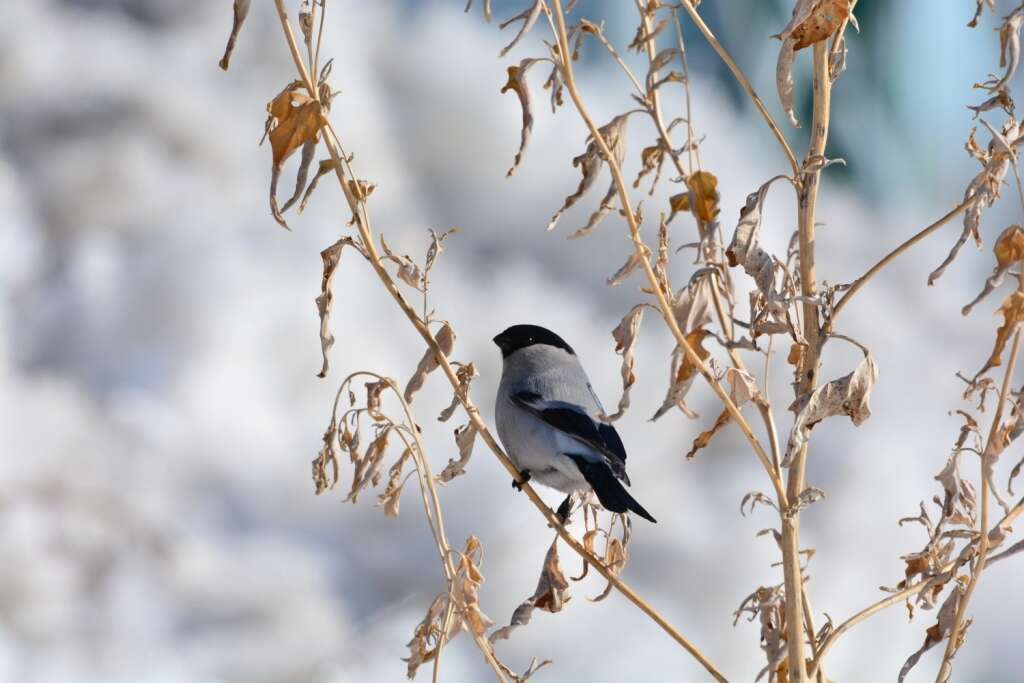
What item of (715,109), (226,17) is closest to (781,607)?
(715,109)

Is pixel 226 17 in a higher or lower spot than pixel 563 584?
higher

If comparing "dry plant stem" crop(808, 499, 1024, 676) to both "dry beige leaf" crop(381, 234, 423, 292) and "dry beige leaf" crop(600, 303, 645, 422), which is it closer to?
"dry beige leaf" crop(600, 303, 645, 422)

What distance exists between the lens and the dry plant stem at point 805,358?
641mm

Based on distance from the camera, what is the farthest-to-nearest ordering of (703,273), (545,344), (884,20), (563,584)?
(884,20), (545,344), (563,584), (703,273)

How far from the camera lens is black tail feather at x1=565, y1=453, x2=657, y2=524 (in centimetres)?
90

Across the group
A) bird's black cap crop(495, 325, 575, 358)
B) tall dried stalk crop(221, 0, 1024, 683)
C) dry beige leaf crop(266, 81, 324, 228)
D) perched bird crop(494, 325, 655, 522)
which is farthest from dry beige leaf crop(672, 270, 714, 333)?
bird's black cap crop(495, 325, 575, 358)

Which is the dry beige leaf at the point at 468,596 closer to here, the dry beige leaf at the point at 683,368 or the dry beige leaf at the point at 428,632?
the dry beige leaf at the point at 428,632

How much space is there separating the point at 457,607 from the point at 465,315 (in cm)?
73

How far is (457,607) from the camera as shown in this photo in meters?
0.76

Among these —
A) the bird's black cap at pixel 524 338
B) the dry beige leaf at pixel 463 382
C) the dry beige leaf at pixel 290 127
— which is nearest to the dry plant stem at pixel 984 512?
the dry beige leaf at pixel 463 382

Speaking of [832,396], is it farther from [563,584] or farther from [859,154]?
[859,154]

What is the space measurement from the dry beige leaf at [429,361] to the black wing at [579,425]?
0.31 m

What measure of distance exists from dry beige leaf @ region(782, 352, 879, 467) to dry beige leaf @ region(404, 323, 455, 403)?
9.3 inches

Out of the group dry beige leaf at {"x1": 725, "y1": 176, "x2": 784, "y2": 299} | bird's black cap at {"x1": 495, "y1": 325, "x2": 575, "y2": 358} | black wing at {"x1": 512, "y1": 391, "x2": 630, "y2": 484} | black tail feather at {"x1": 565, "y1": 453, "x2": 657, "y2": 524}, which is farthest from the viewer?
bird's black cap at {"x1": 495, "y1": 325, "x2": 575, "y2": 358}
